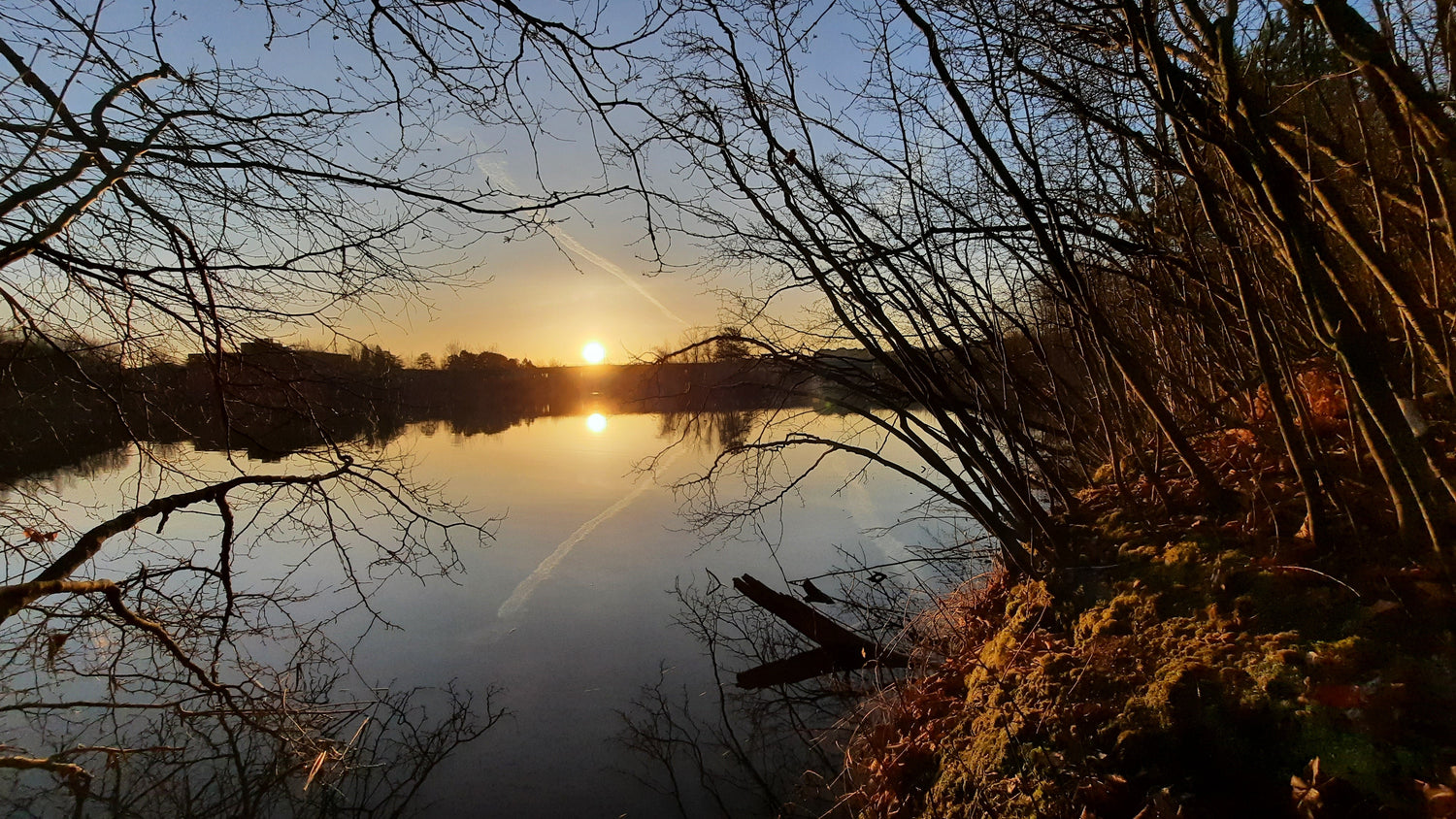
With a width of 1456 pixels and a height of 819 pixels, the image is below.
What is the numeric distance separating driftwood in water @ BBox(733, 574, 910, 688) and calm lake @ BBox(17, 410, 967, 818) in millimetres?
304

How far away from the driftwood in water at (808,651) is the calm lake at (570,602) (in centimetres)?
30

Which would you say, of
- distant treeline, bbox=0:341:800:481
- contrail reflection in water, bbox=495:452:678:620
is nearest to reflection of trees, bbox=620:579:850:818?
distant treeline, bbox=0:341:800:481

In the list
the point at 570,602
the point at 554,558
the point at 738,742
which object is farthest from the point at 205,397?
the point at 554,558

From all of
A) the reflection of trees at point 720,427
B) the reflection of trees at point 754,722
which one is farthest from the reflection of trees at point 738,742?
the reflection of trees at point 720,427

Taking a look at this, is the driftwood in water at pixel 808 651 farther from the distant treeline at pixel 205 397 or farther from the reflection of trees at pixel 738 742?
the distant treeline at pixel 205 397

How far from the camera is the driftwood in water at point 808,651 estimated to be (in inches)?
221

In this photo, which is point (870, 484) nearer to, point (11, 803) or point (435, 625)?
point (435, 625)

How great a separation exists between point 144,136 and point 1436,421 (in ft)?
18.9

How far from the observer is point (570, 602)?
7.66 meters

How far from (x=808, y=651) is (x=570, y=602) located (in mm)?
3126

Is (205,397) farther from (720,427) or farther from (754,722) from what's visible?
(720,427)

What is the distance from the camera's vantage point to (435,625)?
7156 mm

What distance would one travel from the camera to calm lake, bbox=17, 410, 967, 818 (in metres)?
4.47

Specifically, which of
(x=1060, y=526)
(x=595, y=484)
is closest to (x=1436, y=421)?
(x=1060, y=526)
